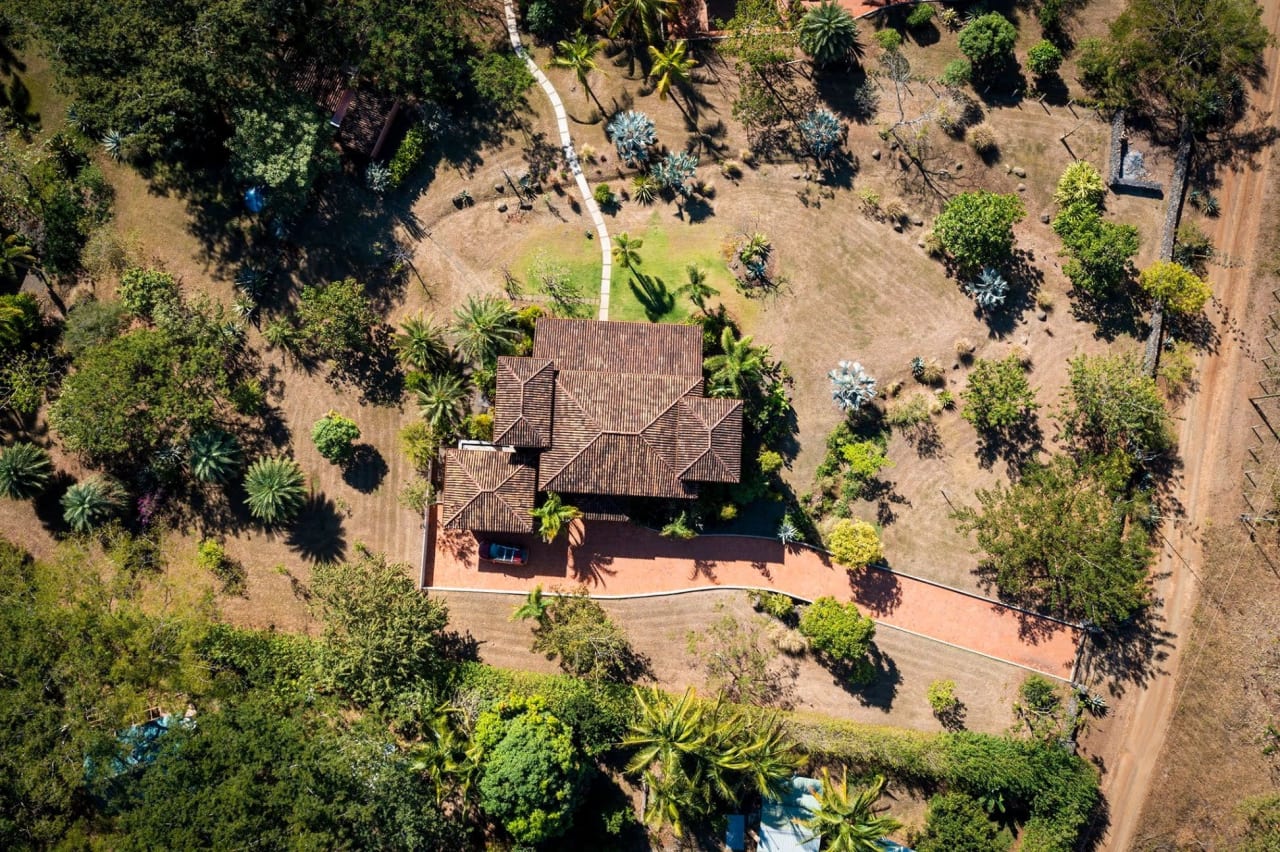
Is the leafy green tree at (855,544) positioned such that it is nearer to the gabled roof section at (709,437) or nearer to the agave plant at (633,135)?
the gabled roof section at (709,437)

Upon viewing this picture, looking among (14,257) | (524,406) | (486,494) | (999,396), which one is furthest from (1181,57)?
(14,257)

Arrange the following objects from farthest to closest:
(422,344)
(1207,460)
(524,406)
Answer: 1. (1207,460)
2. (422,344)
3. (524,406)

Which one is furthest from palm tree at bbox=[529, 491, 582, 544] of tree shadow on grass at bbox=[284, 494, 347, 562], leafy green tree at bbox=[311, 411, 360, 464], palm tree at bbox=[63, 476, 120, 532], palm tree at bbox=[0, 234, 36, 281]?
palm tree at bbox=[0, 234, 36, 281]

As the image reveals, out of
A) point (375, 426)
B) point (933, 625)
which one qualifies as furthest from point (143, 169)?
point (933, 625)

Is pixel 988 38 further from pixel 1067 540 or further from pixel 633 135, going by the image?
pixel 1067 540

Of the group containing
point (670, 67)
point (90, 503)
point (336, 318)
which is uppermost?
point (670, 67)

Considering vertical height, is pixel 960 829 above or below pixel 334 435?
below

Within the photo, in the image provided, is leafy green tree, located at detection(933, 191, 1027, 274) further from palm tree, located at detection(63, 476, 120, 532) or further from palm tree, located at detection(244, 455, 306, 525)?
palm tree, located at detection(63, 476, 120, 532)
